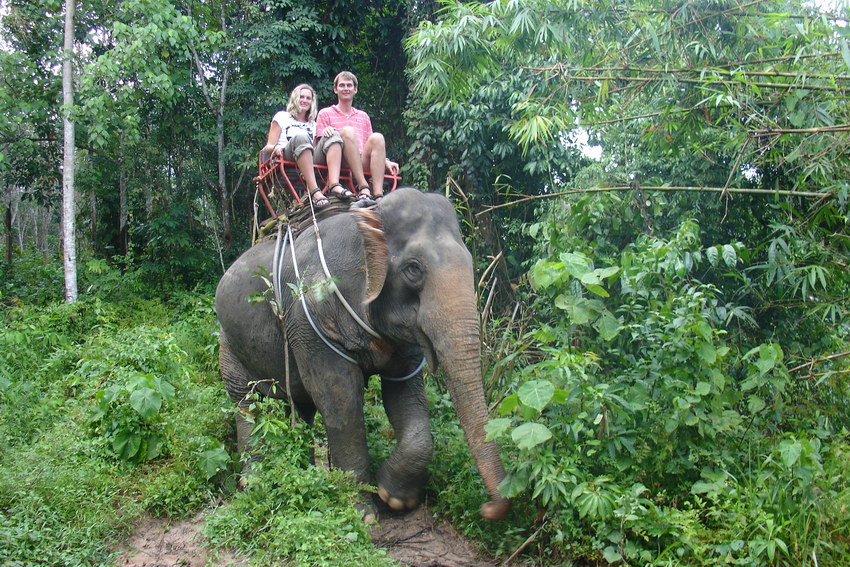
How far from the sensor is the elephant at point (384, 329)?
14.0 ft

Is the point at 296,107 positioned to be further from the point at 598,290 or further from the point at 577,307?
the point at 598,290

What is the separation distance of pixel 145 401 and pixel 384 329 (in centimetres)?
197

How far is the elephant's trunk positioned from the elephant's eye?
17 cm

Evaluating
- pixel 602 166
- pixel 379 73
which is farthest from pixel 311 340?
pixel 379 73

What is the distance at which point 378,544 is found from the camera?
181 inches

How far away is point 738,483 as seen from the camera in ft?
13.5

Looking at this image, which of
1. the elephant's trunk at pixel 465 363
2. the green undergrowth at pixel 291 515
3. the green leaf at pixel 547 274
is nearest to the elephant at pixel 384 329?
the elephant's trunk at pixel 465 363

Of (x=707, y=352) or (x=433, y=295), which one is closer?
(x=707, y=352)

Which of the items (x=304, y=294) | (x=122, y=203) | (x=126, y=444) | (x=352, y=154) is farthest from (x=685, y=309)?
(x=122, y=203)

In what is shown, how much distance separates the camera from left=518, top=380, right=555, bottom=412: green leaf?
3.94 metres

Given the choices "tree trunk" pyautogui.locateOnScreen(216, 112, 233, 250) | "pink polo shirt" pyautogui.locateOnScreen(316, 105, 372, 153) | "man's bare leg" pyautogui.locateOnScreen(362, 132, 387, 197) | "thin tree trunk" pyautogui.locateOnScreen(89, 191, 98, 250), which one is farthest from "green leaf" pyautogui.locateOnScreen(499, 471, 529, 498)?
"thin tree trunk" pyautogui.locateOnScreen(89, 191, 98, 250)

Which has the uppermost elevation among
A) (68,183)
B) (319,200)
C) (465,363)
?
(319,200)

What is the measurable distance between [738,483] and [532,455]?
1.12 meters

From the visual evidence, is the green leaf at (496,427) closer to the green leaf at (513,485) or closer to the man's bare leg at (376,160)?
the green leaf at (513,485)
